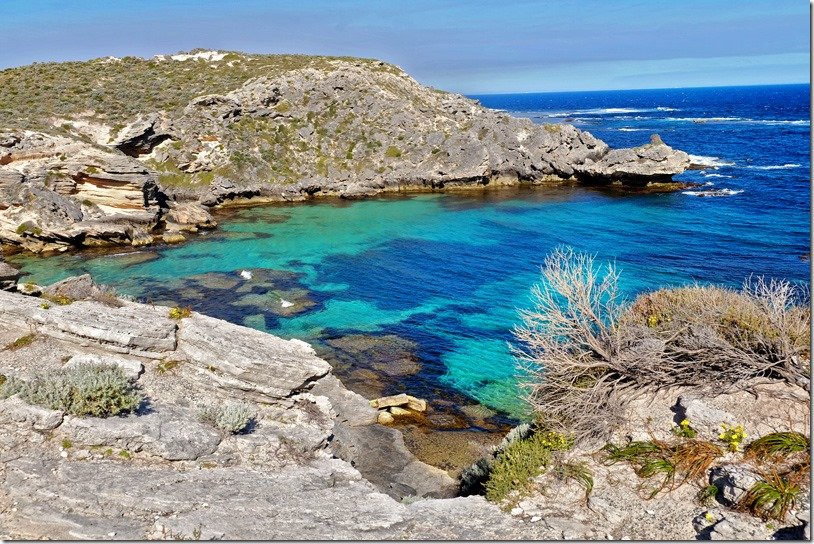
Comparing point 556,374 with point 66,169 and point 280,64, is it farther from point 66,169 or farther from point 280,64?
point 280,64

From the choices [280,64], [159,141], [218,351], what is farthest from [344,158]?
[218,351]

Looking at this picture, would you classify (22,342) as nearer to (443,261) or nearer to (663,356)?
(663,356)

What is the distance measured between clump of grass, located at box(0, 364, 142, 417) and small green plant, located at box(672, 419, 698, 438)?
44.5 ft

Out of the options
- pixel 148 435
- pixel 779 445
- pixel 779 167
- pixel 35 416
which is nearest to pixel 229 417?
pixel 148 435

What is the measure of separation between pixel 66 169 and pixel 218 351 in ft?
139

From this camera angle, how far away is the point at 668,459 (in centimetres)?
1262

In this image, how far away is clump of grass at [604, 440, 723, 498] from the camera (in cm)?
1213

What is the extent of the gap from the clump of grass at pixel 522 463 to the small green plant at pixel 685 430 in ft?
8.16

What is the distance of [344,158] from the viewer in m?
76.9

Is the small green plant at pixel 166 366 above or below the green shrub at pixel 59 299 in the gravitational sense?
below

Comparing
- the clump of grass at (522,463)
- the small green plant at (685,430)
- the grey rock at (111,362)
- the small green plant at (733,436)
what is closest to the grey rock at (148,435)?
the grey rock at (111,362)

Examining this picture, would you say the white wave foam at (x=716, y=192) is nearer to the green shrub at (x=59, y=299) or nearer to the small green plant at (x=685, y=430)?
the small green plant at (x=685, y=430)

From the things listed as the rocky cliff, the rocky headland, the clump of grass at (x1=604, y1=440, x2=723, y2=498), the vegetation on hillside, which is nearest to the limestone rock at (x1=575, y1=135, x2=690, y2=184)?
the rocky cliff

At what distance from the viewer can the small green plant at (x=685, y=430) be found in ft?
42.0
